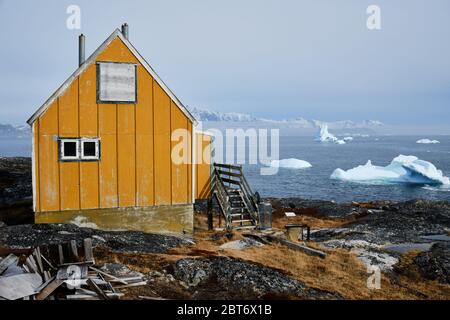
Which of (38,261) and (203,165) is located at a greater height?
Result: (203,165)

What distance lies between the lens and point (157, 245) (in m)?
14.5

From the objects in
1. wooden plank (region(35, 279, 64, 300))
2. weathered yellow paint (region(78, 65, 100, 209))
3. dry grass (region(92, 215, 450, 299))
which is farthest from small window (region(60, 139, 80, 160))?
wooden plank (region(35, 279, 64, 300))

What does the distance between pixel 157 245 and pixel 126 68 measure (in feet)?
23.3

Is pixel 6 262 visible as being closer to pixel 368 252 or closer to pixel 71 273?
pixel 71 273

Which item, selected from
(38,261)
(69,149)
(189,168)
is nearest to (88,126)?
(69,149)

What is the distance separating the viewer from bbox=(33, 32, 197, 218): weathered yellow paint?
15812mm

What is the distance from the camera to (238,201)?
20.5 m

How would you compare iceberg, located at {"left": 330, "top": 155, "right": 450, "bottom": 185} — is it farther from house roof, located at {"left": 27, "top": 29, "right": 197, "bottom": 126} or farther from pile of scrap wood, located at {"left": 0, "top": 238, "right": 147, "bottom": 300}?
pile of scrap wood, located at {"left": 0, "top": 238, "right": 147, "bottom": 300}

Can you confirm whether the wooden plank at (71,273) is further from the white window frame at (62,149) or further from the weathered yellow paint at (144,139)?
the weathered yellow paint at (144,139)

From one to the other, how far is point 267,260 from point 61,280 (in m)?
7.12

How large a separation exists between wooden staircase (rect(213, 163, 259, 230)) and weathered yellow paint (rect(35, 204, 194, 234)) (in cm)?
242

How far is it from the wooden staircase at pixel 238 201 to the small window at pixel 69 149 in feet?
22.6
